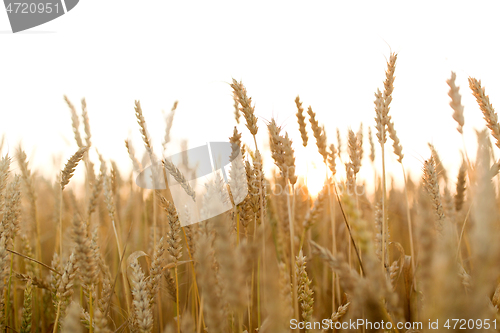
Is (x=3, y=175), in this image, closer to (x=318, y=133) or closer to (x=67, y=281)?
(x=67, y=281)

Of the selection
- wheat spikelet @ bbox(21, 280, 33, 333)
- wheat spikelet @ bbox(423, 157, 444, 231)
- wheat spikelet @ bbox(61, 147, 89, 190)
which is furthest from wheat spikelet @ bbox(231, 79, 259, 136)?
wheat spikelet @ bbox(21, 280, 33, 333)

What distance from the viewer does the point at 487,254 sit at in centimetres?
41

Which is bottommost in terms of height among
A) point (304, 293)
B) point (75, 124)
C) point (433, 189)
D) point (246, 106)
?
point (304, 293)

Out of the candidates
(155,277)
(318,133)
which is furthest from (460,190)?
(155,277)

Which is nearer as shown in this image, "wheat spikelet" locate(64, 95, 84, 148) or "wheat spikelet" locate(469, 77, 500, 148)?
"wheat spikelet" locate(469, 77, 500, 148)

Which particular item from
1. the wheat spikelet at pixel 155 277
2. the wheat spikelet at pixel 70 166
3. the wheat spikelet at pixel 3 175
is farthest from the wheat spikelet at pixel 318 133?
the wheat spikelet at pixel 3 175

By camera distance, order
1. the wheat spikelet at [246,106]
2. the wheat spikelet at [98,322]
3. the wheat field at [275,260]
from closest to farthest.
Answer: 1. the wheat field at [275,260]
2. the wheat spikelet at [98,322]
3. the wheat spikelet at [246,106]

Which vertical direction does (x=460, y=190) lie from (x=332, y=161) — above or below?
below

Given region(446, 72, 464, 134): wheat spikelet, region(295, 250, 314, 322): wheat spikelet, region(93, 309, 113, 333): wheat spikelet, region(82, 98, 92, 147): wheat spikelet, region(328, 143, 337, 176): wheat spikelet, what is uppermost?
region(82, 98, 92, 147): wheat spikelet

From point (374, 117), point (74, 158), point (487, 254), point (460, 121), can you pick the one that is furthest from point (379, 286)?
point (460, 121)

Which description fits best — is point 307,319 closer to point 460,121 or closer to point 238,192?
point 238,192

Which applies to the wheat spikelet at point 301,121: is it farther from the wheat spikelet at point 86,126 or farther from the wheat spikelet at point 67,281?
the wheat spikelet at point 86,126

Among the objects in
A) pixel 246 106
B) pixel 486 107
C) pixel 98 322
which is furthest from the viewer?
pixel 486 107

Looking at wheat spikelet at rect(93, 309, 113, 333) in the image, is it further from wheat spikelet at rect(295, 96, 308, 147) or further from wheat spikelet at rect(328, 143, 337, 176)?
wheat spikelet at rect(328, 143, 337, 176)
